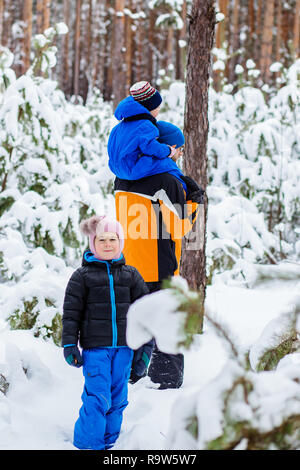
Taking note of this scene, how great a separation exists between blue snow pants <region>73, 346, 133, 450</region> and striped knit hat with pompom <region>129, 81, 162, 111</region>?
1.48 meters

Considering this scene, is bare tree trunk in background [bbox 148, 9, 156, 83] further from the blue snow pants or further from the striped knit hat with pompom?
the blue snow pants

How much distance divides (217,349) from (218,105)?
5.63 meters

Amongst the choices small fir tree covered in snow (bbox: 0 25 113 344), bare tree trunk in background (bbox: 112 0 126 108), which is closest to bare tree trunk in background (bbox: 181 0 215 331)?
small fir tree covered in snow (bbox: 0 25 113 344)

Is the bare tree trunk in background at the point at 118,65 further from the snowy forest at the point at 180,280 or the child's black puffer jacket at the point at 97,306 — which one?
the child's black puffer jacket at the point at 97,306

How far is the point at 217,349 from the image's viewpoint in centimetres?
344

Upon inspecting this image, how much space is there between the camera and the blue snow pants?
2.42 m

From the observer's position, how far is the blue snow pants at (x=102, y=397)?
7.93ft

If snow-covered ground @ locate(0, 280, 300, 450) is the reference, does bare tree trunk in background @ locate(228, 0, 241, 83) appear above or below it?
above

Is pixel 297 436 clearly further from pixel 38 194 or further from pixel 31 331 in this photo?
pixel 38 194

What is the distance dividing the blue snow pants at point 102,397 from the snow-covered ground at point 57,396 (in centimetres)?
9

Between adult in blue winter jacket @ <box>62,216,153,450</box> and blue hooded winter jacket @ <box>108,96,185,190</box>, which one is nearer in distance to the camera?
adult in blue winter jacket @ <box>62,216,153,450</box>

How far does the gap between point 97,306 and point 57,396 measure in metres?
0.87

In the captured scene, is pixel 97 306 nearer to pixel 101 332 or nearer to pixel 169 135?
pixel 101 332
